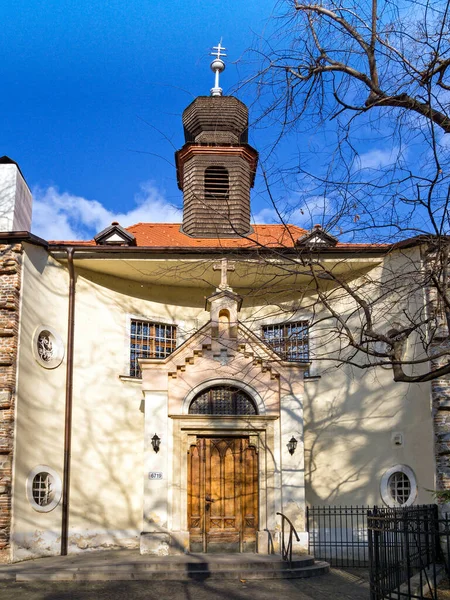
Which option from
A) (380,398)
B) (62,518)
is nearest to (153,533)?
(62,518)

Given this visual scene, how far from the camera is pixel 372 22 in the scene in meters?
8.33

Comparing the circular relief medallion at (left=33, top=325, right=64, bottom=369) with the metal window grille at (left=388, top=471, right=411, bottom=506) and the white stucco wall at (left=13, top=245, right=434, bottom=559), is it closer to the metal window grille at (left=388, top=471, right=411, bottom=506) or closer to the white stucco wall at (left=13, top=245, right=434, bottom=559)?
the white stucco wall at (left=13, top=245, right=434, bottom=559)

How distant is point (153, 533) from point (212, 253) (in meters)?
6.93

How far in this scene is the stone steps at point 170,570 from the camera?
43.8 feet

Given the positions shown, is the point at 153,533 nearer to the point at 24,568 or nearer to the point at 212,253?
the point at 24,568

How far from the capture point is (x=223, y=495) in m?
16.2

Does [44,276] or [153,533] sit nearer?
[153,533]

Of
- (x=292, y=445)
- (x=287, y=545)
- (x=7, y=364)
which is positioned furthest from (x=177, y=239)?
(x=287, y=545)

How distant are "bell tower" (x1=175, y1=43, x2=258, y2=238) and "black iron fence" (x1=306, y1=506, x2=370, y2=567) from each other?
8686 mm

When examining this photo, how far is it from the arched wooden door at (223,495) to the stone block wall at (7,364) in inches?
154

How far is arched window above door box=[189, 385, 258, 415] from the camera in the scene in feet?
55.2

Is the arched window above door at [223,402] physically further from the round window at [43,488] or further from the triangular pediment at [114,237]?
the triangular pediment at [114,237]

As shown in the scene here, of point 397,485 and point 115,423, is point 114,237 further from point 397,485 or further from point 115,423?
point 397,485

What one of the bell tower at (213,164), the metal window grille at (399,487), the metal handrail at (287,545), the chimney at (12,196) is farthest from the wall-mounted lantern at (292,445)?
the chimney at (12,196)
